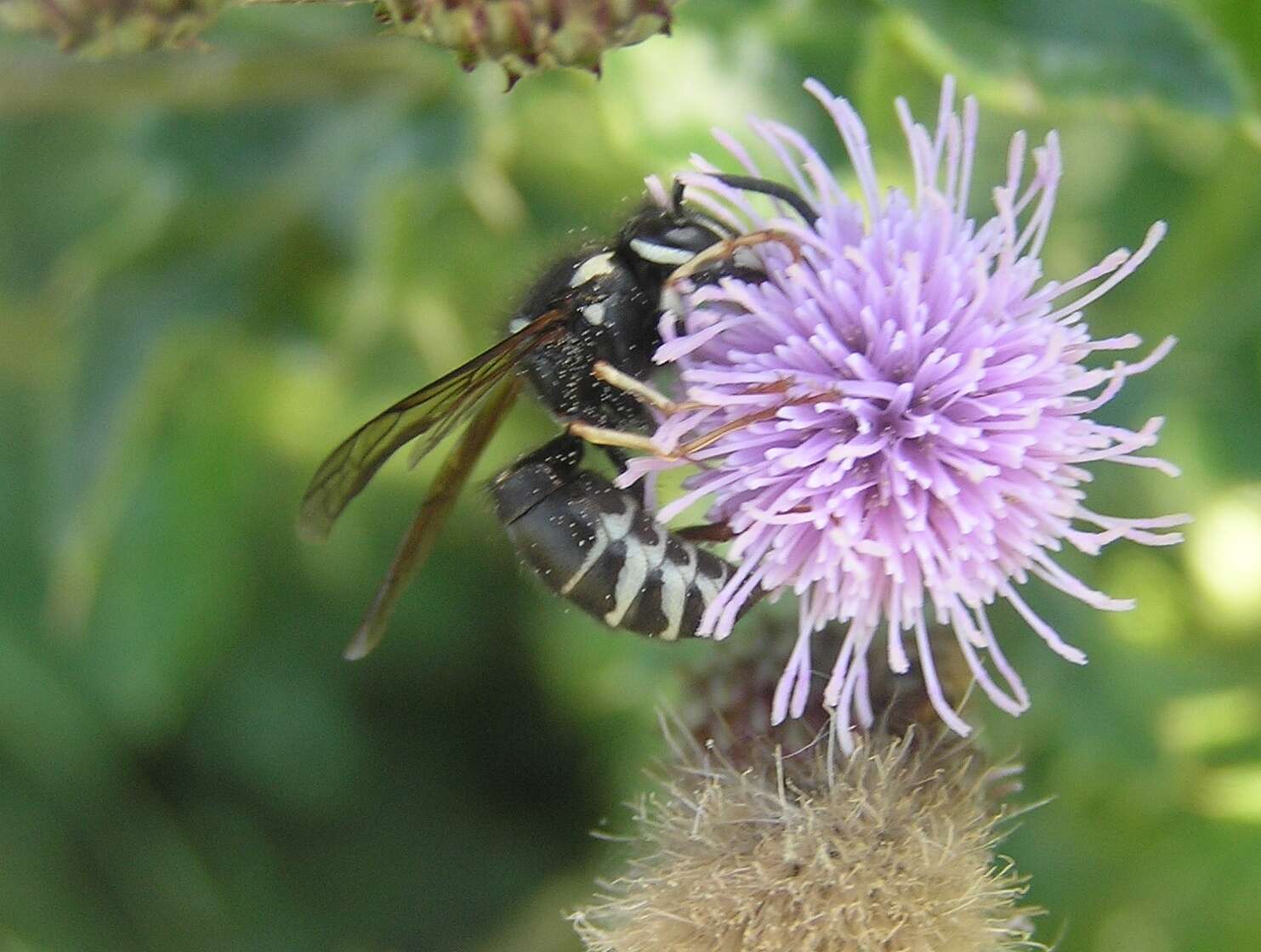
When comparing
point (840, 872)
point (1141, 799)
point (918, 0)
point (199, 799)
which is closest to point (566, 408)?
point (840, 872)

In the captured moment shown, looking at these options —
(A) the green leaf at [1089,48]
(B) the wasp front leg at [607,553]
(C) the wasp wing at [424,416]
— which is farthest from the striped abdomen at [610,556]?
(A) the green leaf at [1089,48]

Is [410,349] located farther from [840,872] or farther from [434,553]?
[840,872]

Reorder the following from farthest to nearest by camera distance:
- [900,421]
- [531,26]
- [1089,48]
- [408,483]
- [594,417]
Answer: [408,483] → [1089,48] → [594,417] → [900,421] → [531,26]

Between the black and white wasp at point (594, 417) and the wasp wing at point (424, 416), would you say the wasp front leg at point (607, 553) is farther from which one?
the wasp wing at point (424, 416)

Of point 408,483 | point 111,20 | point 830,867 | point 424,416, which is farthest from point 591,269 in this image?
point 408,483

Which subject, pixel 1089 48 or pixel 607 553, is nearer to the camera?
pixel 607 553

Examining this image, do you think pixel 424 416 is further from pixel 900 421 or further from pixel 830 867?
pixel 830 867

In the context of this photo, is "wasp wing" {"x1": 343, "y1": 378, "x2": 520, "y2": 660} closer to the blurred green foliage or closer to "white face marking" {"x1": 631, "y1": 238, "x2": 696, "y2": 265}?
the blurred green foliage
